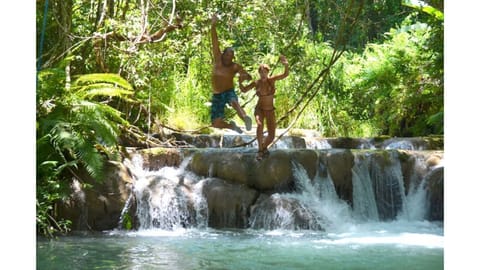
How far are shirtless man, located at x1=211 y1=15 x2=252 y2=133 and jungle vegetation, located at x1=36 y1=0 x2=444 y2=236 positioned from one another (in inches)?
20.8

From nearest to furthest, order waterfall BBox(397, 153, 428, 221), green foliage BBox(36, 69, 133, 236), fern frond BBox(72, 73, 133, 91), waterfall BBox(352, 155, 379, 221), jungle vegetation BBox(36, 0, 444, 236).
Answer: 1. green foliage BBox(36, 69, 133, 236)
2. jungle vegetation BBox(36, 0, 444, 236)
3. fern frond BBox(72, 73, 133, 91)
4. waterfall BBox(352, 155, 379, 221)
5. waterfall BBox(397, 153, 428, 221)

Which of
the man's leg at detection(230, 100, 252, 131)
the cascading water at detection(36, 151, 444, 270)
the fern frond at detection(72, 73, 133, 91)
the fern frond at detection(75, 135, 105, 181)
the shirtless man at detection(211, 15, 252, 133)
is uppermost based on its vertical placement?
the fern frond at detection(72, 73, 133, 91)

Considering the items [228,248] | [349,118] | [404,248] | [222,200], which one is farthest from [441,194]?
[349,118]

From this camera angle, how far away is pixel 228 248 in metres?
7.54

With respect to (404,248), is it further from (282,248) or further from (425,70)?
(425,70)

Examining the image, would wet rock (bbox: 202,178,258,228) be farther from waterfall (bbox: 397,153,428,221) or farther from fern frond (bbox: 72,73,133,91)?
waterfall (bbox: 397,153,428,221)

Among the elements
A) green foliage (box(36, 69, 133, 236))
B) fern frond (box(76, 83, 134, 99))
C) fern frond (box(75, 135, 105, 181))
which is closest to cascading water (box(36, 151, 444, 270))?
green foliage (box(36, 69, 133, 236))

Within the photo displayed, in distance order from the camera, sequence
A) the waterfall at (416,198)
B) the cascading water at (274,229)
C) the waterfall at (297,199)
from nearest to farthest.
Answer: the cascading water at (274,229) → the waterfall at (297,199) → the waterfall at (416,198)

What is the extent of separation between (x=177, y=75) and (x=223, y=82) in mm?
6403

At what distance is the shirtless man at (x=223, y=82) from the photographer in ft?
23.1

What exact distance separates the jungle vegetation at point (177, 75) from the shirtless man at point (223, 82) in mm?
528

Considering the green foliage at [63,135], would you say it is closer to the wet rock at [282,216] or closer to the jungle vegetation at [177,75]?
the jungle vegetation at [177,75]

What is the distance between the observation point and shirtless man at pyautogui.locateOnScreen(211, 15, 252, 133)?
7.04 m

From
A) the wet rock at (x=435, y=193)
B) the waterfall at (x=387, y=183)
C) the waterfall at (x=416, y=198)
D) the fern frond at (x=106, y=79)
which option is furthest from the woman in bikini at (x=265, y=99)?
the wet rock at (x=435, y=193)
